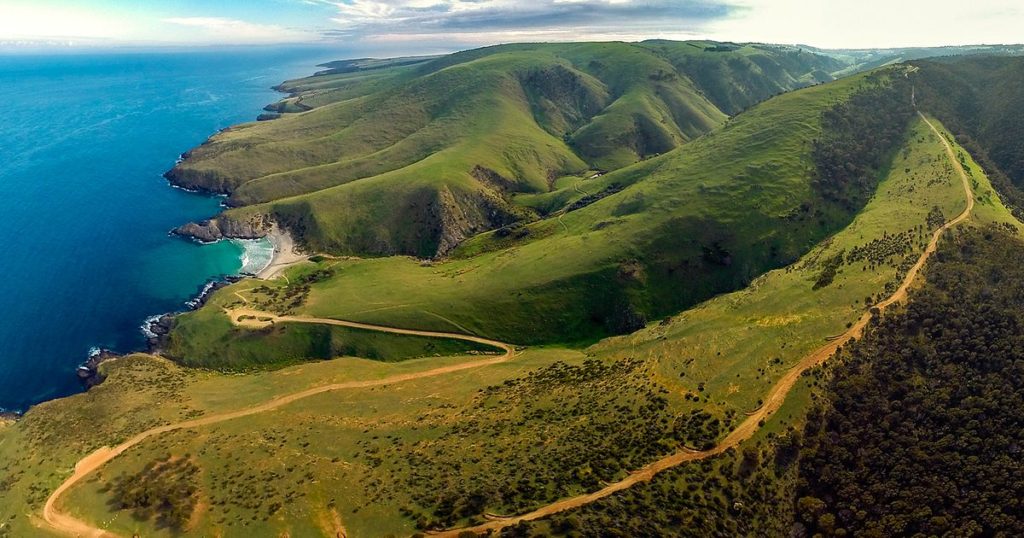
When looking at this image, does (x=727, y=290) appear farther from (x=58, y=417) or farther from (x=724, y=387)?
(x=58, y=417)

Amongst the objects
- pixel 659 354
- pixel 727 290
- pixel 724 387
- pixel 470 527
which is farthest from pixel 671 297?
pixel 470 527

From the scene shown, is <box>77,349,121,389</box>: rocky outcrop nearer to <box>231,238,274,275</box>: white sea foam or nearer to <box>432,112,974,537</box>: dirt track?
<box>231,238,274,275</box>: white sea foam

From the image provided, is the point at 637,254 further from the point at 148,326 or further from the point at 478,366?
the point at 148,326

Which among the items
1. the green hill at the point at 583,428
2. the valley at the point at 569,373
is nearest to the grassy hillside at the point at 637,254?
the valley at the point at 569,373

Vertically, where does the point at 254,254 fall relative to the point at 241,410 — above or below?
above

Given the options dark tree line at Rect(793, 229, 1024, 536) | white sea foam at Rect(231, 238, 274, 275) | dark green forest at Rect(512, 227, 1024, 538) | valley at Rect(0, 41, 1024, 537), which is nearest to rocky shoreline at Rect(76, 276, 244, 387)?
valley at Rect(0, 41, 1024, 537)

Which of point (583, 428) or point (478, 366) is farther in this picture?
point (478, 366)

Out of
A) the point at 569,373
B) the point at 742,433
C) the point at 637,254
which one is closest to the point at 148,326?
the point at 569,373

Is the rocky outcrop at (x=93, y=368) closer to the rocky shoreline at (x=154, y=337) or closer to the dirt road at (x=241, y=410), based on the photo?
the rocky shoreline at (x=154, y=337)
